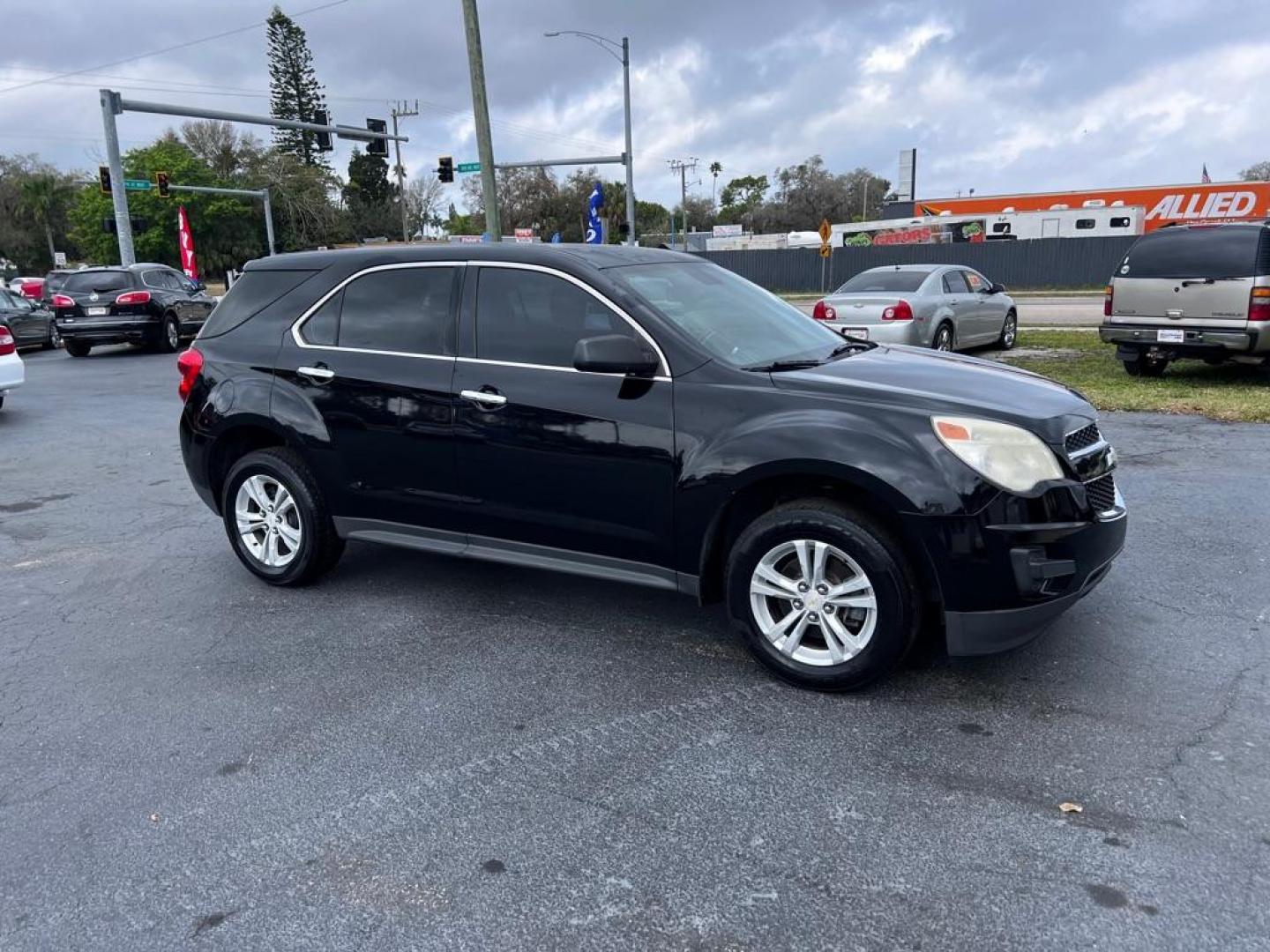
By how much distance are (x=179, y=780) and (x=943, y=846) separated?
260cm

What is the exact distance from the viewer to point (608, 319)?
4277mm

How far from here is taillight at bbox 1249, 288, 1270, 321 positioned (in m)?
10.2

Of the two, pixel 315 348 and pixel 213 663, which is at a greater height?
pixel 315 348

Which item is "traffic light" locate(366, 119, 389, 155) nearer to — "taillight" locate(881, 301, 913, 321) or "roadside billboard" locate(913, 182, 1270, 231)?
"taillight" locate(881, 301, 913, 321)

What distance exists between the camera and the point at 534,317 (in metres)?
4.47

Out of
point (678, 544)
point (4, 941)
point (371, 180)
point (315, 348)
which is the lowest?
point (4, 941)

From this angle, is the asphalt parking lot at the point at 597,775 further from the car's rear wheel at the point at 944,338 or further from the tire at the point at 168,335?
the tire at the point at 168,335

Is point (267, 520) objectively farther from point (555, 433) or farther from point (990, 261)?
point (990, 261)

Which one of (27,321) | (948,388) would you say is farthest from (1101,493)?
(27,321)

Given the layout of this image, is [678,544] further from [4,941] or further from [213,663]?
[4,941]

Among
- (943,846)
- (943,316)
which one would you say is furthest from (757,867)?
(943,316)

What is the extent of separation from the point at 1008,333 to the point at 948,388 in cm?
1317

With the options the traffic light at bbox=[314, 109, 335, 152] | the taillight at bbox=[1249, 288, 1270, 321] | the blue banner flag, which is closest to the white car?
the blue banner flag

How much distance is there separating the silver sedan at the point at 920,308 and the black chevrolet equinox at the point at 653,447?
8.08 meters
